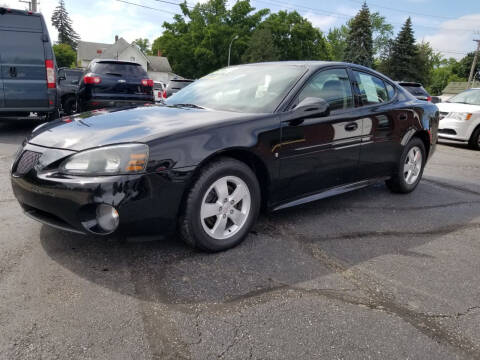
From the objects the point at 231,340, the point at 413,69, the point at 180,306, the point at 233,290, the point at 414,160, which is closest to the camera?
the point at 231,340

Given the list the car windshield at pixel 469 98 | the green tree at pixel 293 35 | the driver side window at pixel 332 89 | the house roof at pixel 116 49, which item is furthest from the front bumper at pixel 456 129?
the house roof at pixel 116 49

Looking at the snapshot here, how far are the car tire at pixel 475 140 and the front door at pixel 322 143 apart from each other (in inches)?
289

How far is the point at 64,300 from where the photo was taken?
2.28m

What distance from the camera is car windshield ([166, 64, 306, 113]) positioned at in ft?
11.1

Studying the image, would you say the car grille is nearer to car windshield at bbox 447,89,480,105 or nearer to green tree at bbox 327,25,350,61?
car windshield at bbox 447,89,480,105

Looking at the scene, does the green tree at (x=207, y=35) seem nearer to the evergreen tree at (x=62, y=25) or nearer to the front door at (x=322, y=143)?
the evergreen tree at (x=62, y=25)

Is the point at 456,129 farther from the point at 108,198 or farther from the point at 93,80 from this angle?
the point at 108,198

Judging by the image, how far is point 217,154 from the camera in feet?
9.48

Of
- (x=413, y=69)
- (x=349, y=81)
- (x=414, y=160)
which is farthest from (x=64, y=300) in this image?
(x=413, y=69)

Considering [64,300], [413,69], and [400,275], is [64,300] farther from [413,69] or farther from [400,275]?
[413,69]

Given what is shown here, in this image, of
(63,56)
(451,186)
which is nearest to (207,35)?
(63,56)

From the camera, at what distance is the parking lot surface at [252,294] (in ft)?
6.47

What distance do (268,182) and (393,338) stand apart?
1.49m

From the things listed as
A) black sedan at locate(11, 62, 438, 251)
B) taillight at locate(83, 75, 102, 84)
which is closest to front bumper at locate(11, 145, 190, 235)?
black sedan at locate(11, 62, 438, 251)
